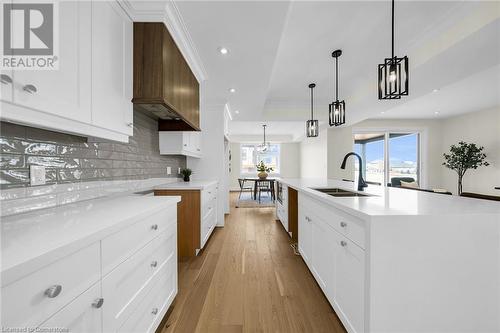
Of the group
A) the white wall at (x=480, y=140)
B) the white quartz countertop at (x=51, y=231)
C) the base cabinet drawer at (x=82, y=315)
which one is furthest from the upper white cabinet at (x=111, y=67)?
the white wall at (x=480, y=140)

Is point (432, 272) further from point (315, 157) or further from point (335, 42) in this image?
point (315, 157)

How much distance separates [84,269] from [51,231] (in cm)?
20

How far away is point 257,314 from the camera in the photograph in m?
1.66

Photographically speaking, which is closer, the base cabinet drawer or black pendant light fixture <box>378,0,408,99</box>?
the base cabinet drawer

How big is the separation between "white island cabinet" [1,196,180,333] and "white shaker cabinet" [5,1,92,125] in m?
0.49

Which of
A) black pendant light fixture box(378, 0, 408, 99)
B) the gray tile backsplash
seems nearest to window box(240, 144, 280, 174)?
the gray tile backsplash

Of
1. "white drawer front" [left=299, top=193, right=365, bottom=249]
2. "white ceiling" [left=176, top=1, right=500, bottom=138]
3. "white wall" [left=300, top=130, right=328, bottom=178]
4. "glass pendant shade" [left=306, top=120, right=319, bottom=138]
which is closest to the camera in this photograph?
"white drawer front" [left=299, top=193, right=365, bottom=249]

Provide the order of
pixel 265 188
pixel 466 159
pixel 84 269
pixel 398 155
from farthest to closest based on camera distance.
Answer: pixel 265 188
pixel 398 155
pixel 466 159
pixel 84 269

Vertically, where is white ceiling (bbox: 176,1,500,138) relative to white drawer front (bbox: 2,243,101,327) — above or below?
above

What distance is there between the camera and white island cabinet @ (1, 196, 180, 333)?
0.59 m

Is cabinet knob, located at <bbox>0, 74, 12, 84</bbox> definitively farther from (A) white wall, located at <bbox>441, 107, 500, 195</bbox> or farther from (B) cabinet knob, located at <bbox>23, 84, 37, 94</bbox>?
(A) white wall, located at <bbox>441, 107, 500, 195</bbox>

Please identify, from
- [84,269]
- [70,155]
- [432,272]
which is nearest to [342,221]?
[432,272]

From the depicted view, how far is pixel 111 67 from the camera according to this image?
1422 mm

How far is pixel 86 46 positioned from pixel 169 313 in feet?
6.20
